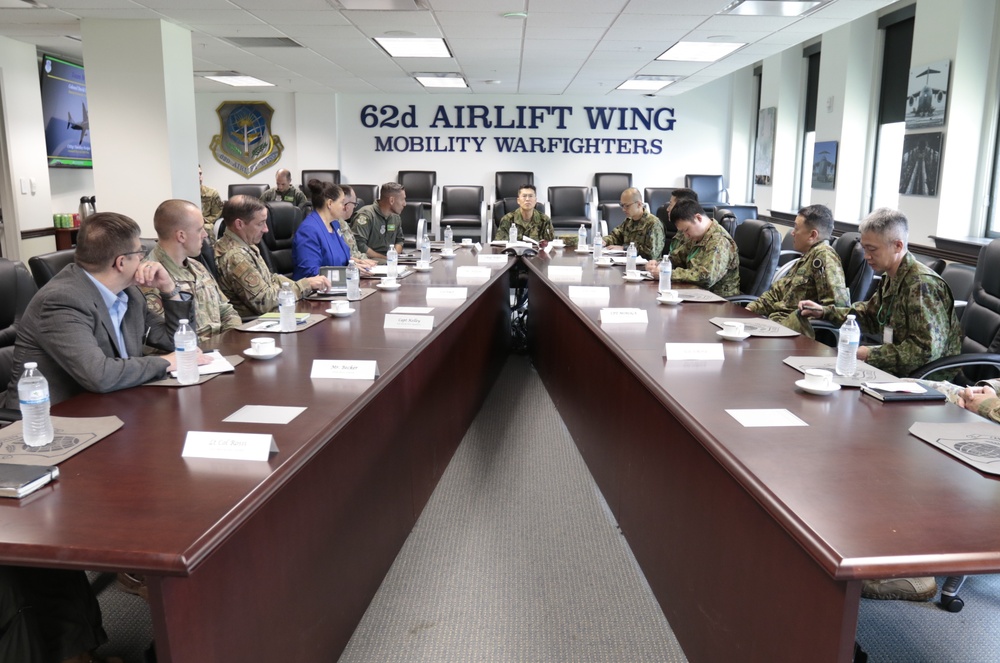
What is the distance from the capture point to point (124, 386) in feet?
6.21

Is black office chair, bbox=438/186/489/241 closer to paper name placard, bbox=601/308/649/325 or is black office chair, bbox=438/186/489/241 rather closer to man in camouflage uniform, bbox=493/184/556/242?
man in camouflage uniform, bbox=493/184/556/242

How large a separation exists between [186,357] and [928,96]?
18.6 feet

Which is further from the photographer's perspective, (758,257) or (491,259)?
(491,259)

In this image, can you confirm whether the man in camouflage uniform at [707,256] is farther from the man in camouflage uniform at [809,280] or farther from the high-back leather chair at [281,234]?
the high-back leather chair at [281,234]

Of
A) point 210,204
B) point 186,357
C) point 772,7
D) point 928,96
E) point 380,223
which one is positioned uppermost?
point 772,7

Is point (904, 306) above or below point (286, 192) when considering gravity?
below

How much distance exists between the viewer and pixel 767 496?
129 centimetres

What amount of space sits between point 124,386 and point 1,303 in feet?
2.53

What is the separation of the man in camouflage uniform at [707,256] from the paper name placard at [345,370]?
2544 millimetres

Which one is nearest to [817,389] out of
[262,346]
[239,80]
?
[262,346]

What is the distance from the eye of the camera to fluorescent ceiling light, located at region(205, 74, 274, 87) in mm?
8844

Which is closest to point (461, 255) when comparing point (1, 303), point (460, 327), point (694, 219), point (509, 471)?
point (694, 219)

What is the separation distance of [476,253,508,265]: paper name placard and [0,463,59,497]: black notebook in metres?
3.79

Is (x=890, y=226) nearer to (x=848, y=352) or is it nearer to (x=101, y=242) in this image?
(x=848, y=352)
